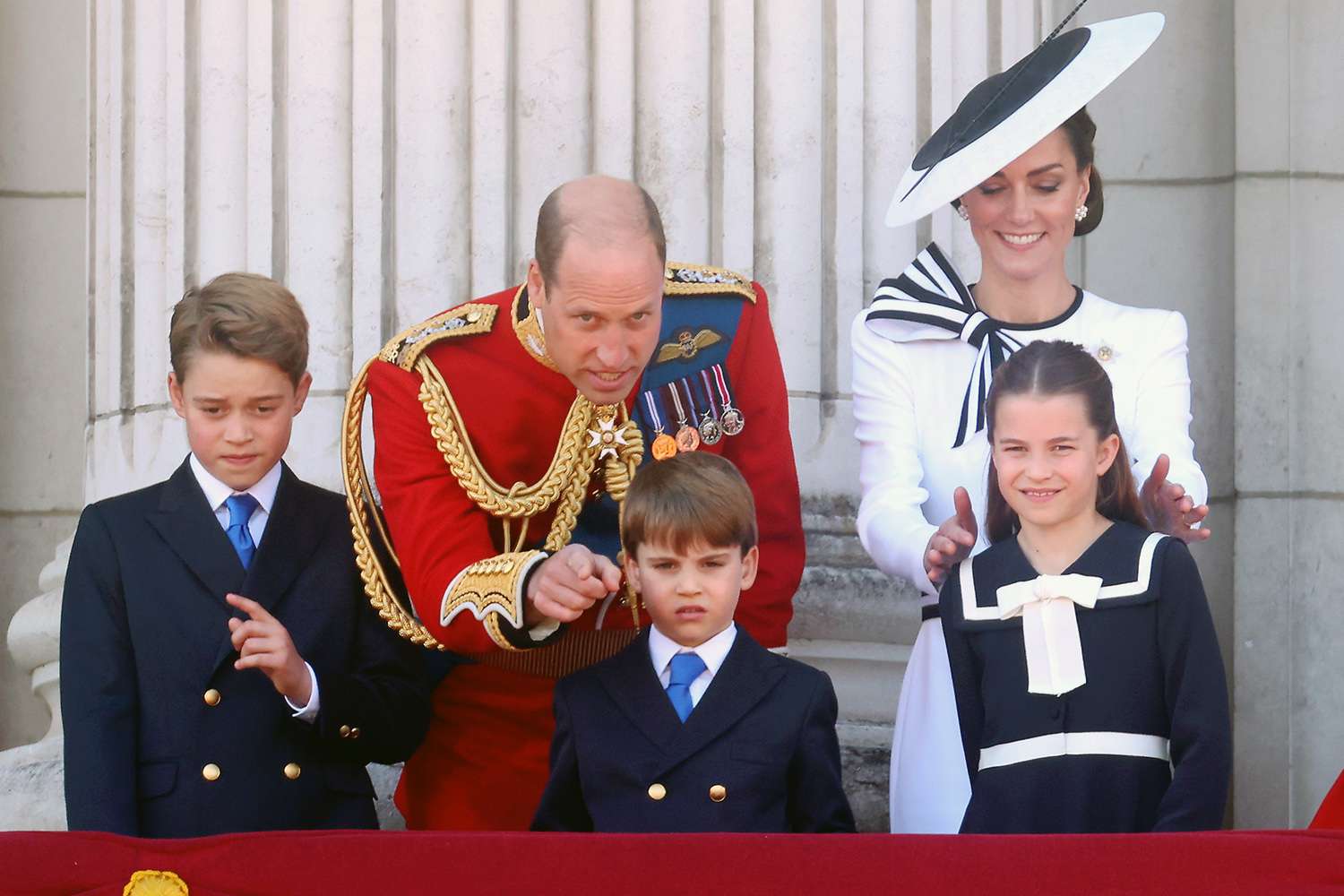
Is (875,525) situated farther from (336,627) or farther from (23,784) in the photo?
(23,784)

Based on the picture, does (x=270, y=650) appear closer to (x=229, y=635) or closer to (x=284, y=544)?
(x=229, y=635)

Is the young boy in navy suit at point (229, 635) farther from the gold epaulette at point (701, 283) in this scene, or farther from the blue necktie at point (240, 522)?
the gold epaulette at point (701, 283)

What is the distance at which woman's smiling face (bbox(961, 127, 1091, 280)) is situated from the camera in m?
3.62

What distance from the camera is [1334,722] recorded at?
511 cm

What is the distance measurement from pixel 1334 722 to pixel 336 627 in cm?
265

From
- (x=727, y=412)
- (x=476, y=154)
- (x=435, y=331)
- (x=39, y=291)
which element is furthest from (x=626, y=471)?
(x=39, y=291)

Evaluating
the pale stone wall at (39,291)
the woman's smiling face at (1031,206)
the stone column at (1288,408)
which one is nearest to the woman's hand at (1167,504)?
the woman's smiling face at (1031,206)

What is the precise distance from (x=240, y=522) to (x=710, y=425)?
2.61 feet

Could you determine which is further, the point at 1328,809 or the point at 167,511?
the point at 167,511

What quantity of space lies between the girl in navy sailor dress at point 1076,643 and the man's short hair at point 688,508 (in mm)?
Result: 343

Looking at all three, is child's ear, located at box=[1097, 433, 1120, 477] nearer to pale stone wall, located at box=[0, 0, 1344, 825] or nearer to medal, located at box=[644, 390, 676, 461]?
medal, located at box=[644, 390, 676, 461]

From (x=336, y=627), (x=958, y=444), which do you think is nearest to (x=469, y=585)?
(x=336, y=627)

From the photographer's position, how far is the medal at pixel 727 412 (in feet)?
12.1

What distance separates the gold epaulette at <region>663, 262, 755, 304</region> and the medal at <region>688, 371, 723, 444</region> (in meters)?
0.19
